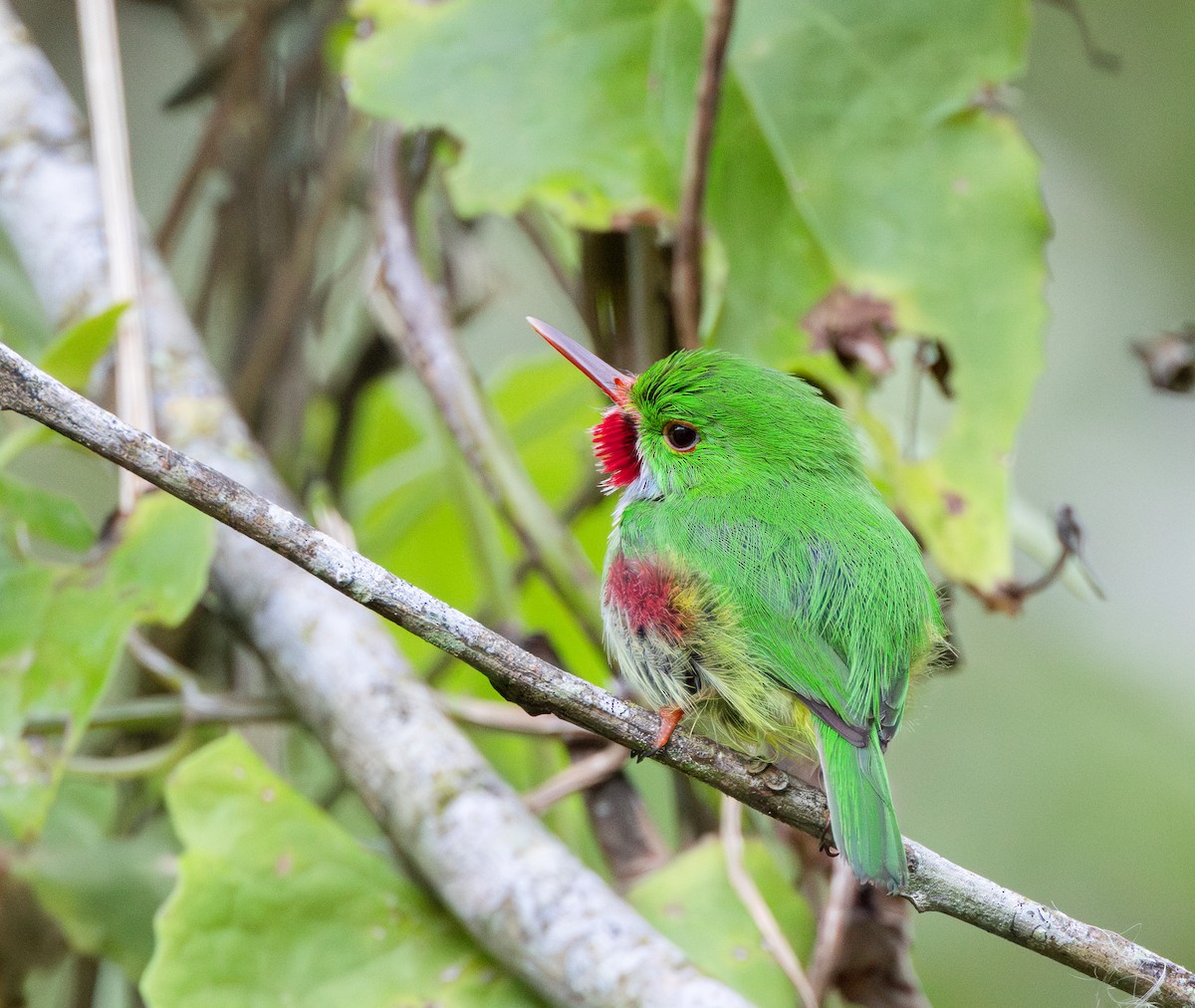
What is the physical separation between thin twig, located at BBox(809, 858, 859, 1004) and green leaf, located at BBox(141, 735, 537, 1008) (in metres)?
0.49

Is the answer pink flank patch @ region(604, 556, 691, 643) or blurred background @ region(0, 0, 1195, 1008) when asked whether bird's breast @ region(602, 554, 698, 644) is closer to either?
pink flank patch @ region(604, 556, 691, 643)

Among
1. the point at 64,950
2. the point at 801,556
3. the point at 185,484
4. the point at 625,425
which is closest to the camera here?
the point at 185,484

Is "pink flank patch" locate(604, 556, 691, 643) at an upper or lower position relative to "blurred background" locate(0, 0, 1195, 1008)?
upper

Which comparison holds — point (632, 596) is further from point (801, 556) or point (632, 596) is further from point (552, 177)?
point (552, 177)

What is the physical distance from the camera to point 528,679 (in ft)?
4.29

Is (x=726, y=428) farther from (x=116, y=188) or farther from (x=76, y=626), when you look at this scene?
(x=116, y=188)

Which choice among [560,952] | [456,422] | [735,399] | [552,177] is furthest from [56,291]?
[560,952]

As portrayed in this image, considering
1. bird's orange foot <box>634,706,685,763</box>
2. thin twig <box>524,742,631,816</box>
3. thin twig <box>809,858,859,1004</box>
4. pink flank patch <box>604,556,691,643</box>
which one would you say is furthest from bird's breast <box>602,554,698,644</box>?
thin twig <box>809,858,859,1004</box>

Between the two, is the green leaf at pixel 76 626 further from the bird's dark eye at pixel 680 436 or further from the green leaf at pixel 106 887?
the bird's dark eye at pixel 680 436

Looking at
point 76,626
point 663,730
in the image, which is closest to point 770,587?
point 663,730

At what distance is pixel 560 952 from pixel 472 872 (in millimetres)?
187

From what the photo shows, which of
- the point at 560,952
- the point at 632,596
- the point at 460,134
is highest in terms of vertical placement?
the point at 460,134

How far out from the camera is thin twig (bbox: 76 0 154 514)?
7.38 ft

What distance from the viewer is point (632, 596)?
1.76m
